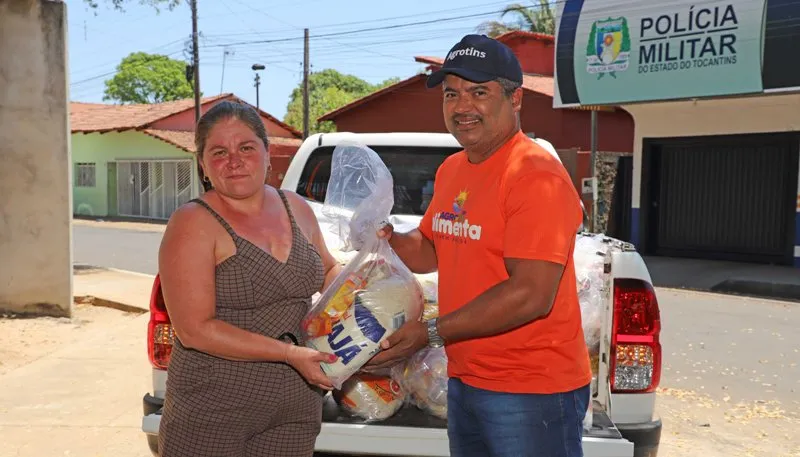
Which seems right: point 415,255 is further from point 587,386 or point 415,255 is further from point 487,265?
point 587,386

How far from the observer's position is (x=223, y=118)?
221 centimetres

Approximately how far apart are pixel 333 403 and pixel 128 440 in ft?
6.74

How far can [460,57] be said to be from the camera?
2.19 m

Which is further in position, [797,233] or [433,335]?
[797,233]

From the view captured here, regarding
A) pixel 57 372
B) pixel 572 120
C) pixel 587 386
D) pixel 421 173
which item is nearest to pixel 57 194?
pixel 57 372

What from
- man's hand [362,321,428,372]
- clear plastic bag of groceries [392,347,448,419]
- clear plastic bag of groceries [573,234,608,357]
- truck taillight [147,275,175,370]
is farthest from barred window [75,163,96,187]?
man's hand [362,321,428,372]

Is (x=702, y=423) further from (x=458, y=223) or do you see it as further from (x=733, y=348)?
(x=458, y=223)

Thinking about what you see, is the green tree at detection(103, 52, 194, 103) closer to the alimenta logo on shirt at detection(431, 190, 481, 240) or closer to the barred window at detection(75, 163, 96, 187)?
the barred window at detection(75, 163, 96, 187)

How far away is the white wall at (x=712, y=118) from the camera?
13.4 meters

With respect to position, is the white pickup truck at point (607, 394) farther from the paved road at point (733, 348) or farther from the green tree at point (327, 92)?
the green tree at point (327, 92)

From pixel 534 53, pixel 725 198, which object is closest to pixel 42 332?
pixel 725 198

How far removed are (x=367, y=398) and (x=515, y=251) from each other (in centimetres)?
109

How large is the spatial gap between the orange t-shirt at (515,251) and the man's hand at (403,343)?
9 centimetres

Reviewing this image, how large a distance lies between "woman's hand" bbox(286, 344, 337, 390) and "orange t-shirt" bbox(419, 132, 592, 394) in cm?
39
